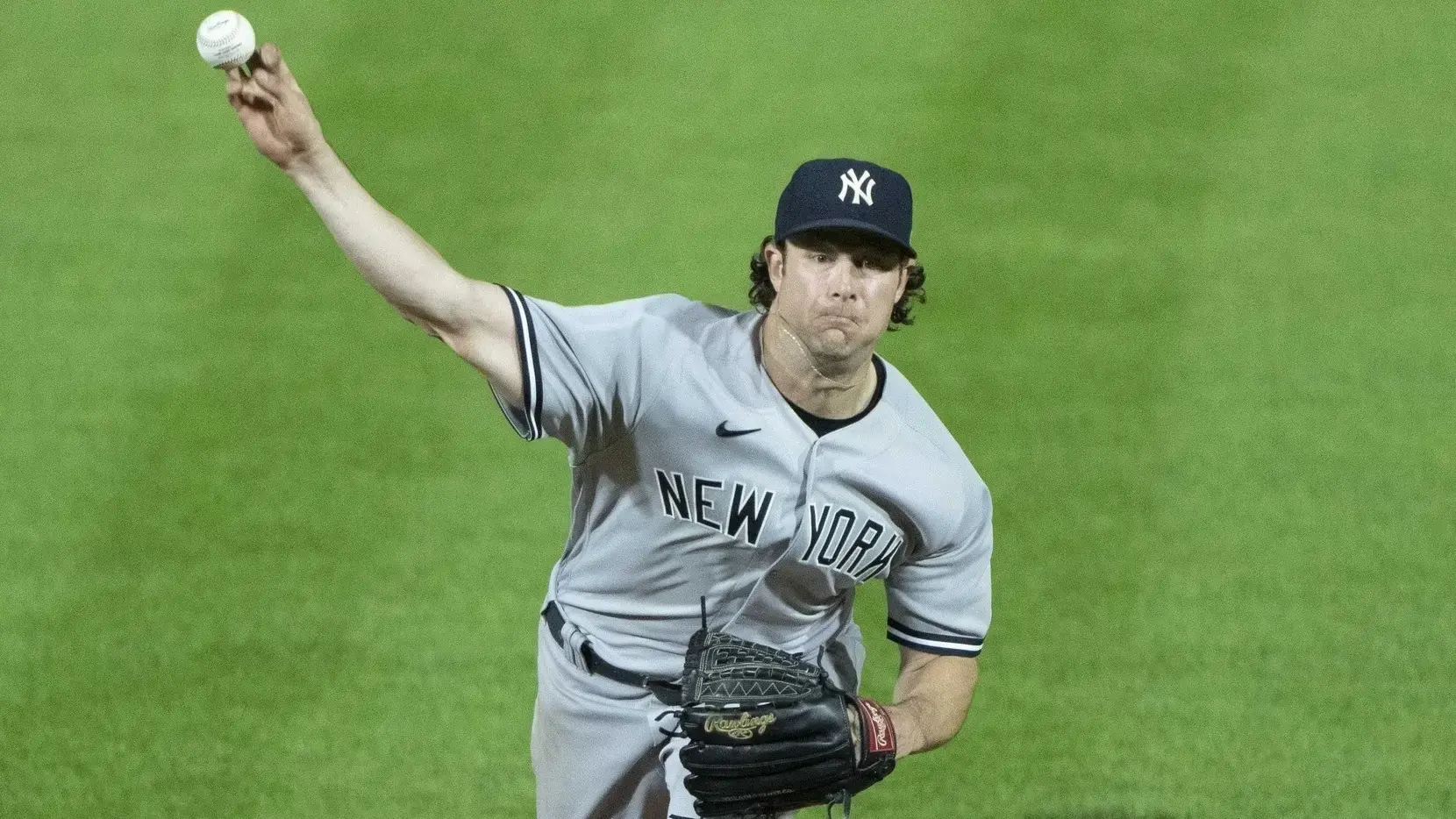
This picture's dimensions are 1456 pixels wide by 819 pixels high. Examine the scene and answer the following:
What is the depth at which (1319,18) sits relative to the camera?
872 cm

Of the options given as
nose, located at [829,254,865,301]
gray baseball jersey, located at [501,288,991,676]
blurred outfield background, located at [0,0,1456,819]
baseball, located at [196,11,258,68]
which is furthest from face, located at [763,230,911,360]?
blurred outfield background, located at [0,0,1456,819]

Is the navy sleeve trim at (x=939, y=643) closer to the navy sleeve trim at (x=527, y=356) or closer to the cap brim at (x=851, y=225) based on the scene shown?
the cap brim at (x=851, y=225)

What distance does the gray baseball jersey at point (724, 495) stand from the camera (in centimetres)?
365

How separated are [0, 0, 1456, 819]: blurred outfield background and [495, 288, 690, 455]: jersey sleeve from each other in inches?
77.4

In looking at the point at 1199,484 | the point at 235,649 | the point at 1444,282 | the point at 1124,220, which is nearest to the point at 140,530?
the point at 235,649

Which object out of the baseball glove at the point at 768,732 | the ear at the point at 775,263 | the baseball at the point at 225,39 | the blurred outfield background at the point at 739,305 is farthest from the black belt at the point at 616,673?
the baseball at the point at 225,39

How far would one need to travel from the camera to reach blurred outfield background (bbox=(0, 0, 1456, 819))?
5449 mm

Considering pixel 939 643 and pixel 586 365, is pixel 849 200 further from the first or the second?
pixel 939 643

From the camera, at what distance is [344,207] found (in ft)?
10.5

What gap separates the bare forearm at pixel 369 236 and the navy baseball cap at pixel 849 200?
A: 80cm

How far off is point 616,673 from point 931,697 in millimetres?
704

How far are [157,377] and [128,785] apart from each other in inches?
79.9

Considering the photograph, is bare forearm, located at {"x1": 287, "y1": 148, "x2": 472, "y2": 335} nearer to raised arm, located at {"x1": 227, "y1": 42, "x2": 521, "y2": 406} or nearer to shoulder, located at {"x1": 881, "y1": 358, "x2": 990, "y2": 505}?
raised arm, located at {"x1": 227, "y1": 42, "x2": 521, "y2": 406}

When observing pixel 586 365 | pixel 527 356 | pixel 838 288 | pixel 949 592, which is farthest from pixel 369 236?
pixel 949 592
